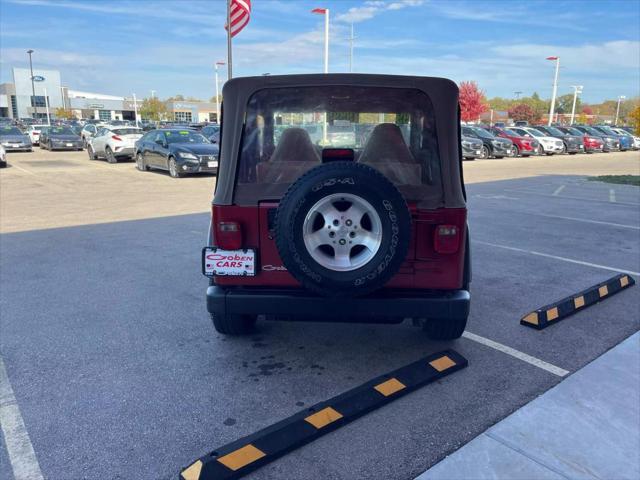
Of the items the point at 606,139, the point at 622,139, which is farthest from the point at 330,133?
the point at 622,139

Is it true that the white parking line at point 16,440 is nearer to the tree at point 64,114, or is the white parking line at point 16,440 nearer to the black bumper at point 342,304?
the black bumper at point 342,304

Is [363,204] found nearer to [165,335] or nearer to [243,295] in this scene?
[243,295]

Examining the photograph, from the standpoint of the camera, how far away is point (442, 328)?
4.06m

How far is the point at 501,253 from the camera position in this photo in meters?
7.11

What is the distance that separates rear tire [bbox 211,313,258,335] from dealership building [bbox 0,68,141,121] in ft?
390

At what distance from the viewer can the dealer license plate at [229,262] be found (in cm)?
346

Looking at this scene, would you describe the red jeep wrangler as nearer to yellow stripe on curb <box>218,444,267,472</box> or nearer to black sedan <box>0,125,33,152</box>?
yellow stripe on curb <box>218,444,267,472</box>

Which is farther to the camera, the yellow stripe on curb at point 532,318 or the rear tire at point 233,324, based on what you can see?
the yellow stripe on curb at point 532,318

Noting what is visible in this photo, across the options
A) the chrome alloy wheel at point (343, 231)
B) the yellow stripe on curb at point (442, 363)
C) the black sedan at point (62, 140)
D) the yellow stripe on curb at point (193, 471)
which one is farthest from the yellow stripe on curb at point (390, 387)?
the black sedan at point (62, 140)

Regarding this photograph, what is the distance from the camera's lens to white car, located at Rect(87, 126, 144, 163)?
21406mm

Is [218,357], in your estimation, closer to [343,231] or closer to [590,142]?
[343,231]

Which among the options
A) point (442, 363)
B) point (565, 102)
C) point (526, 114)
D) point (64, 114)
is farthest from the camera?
point (565, 102)

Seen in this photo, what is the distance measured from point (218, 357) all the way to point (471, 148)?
79.6ft

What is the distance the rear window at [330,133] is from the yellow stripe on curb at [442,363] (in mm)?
1169
